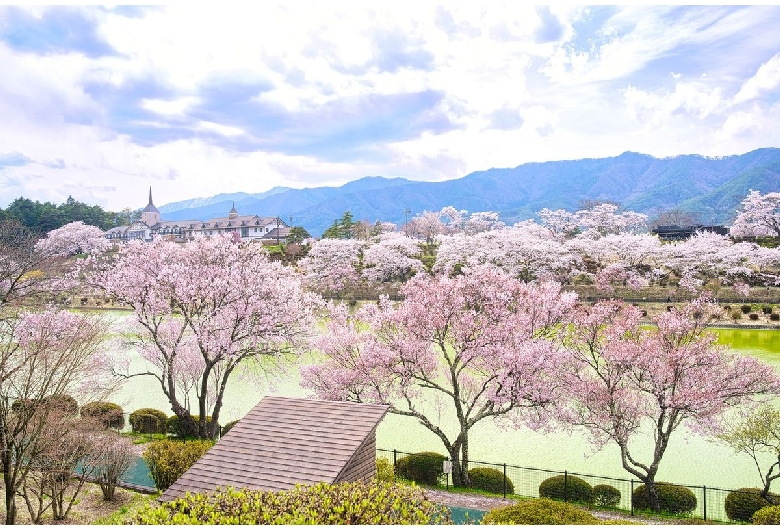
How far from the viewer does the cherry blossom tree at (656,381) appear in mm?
13633

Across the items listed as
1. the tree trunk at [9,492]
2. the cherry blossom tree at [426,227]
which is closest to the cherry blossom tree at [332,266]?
the cherry blossom tree at [426,227]

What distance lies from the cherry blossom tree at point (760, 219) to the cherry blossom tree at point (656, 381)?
185 ft

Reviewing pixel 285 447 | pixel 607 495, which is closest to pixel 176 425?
pixel 285 447

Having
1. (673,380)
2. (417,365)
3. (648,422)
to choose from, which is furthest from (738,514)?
(417,365)

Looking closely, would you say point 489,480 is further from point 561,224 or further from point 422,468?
point 561,224

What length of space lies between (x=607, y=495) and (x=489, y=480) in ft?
10.1

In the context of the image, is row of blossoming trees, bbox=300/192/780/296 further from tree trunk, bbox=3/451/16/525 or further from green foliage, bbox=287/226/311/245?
tree trunk, bbox=3/451/16/525

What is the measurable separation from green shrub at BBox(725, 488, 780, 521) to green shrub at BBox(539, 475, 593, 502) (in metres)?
3.13

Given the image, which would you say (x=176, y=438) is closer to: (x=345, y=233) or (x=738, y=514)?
(x=738, y=514)

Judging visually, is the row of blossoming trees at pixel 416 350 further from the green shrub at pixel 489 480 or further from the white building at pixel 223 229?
the white building at pixel 223 229

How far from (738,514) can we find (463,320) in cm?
806

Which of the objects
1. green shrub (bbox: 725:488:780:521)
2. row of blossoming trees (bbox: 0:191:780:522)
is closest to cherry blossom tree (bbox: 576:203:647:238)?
row of blossoming trees (bbox: 0:191:780:522)

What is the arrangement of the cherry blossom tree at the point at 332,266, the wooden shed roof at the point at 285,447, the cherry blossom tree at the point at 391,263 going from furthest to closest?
the cherry blossom tree at the point at 391,263 < the cherry blossom tree at the point at 332,266 < the wooden shed roof at the point at 285,447

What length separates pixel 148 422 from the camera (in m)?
20.5
